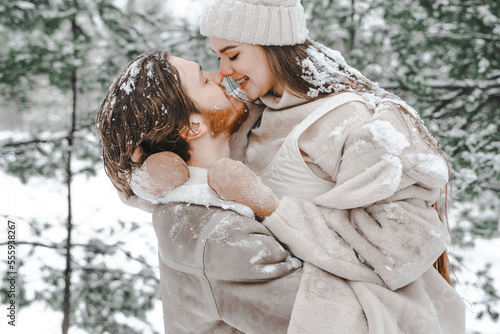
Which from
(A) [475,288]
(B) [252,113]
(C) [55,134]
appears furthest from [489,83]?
(C) [55,134]

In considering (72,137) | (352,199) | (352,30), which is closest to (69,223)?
(72,137)

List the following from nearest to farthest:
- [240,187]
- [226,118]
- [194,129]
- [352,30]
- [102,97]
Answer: [240,187]
[194,129]
[226,118]
[102,97]
[352,30]

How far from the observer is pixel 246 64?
1742 millimetres

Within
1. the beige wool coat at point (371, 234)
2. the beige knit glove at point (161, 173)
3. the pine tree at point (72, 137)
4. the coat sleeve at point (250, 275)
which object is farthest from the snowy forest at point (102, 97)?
the coat sleeve at point (250, 275)

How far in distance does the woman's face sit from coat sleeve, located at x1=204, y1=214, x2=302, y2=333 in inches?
27.1

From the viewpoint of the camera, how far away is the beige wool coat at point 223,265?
1.30 m

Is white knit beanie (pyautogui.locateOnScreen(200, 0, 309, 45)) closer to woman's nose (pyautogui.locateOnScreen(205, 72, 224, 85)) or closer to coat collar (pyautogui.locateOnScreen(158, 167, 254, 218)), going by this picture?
woman's nose (pyautogui.locateOnScreen(205, 72, 224, 85))

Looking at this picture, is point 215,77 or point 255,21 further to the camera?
point 215,77

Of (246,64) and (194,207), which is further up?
(246,64)

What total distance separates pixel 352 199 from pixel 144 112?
829 millimetres

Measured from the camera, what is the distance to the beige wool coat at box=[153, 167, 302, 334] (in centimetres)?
130

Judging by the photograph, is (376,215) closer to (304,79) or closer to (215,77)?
(304,79)

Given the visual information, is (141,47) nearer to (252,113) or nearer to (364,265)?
(252,113)

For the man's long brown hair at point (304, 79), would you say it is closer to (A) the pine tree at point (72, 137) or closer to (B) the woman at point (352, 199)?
(B) the woman at point (352, 199)
